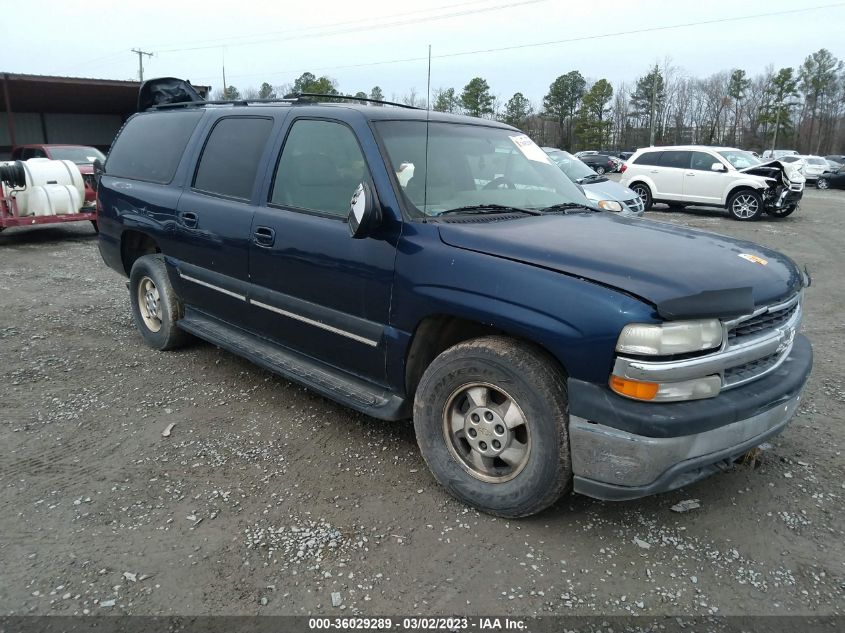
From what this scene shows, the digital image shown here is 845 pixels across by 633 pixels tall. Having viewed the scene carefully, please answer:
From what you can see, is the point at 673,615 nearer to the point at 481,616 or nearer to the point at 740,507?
the point at 481,616

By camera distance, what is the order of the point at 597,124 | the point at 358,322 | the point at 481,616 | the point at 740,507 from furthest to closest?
the point at 597,124
the point at 358,322
the point at 740,507
the point at 481,616

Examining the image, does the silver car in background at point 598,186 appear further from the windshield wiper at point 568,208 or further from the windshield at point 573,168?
the windshield wiper at point 568,208

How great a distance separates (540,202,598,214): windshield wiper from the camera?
3.62 meters

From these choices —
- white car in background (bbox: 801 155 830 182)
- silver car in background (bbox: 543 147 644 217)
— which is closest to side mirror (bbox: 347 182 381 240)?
silver car in background (bbox: 543 147 644 217)

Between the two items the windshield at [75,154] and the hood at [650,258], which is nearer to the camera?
the hood at [650,258]

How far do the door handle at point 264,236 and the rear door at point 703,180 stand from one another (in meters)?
14.4

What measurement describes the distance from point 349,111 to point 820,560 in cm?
317

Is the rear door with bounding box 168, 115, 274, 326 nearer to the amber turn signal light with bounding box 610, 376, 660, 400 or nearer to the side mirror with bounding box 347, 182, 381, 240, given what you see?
the side mirror with bounding box 347, 182, 381, 240

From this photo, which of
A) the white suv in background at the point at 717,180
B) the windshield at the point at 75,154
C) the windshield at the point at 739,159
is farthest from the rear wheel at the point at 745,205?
the windshield at the point at 75,154

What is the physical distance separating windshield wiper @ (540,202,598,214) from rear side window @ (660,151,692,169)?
13.8m

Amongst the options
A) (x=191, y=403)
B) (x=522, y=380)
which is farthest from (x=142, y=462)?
(x=522, y=380)

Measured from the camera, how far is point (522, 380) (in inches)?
105

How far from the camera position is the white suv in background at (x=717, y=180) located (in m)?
14.9

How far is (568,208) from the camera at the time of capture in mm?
3723
